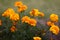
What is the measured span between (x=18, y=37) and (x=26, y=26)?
5.4 inches

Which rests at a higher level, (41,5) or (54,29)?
(41,5)

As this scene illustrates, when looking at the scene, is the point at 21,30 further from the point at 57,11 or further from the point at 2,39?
the point at 57,11

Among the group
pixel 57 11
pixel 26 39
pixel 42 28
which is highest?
pixel 57 11

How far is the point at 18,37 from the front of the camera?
7.48 feet

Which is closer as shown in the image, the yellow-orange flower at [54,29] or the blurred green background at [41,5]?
the yellow-orange flower at [54,29]

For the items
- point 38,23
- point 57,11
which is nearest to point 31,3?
point 57,11

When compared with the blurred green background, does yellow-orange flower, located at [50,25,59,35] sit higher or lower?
lower

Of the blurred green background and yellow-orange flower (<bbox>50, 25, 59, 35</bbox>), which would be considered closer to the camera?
yellow-orange flower (<bbox>50, 25, 59, 35</bbox>)

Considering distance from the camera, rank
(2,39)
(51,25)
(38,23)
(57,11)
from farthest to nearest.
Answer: (57,11), (38,23), (2,39), (51,25)

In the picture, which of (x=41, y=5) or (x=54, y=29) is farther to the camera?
(x=41, y=5)

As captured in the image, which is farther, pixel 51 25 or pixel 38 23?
pixel 38 23

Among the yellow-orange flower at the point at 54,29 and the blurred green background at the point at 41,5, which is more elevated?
the blurred green background at the point at 41,5

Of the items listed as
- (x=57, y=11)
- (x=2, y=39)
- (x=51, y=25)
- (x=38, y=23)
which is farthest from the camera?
(x=57, y=11)

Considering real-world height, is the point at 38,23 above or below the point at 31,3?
below
